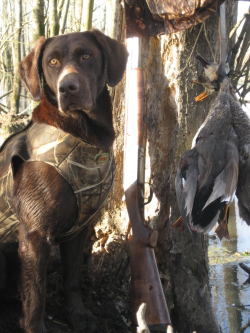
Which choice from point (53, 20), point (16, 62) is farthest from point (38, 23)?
point (16, 62)

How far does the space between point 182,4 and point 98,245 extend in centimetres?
210

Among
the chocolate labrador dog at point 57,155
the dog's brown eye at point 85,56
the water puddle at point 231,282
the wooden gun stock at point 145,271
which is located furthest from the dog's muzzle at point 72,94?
the water puddle at point 231,282

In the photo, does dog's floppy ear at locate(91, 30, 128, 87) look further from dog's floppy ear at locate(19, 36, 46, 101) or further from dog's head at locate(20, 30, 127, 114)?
dog's floppy ear at locate(19, 36, 46, 101)

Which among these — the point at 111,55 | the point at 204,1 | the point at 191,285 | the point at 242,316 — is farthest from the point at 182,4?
the point at 242,316

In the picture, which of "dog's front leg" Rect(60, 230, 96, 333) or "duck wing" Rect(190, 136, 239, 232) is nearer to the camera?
"duck wing" Rect(190, 136, 239, 232)

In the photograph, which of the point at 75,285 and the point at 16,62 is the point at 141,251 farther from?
the point at 16,62

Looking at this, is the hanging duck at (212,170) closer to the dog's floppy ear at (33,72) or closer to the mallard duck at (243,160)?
the mallard duck at (243,160)

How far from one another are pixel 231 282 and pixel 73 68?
3.39m

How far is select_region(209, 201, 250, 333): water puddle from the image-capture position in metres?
4.77

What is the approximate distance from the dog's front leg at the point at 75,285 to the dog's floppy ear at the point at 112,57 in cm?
113

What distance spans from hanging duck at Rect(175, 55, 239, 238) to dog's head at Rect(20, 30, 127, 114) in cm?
68

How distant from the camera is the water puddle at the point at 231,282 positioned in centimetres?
477

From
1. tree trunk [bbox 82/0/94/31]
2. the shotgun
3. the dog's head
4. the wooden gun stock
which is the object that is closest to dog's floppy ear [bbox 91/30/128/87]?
the dog's head

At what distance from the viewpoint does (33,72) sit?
3.44 meters
